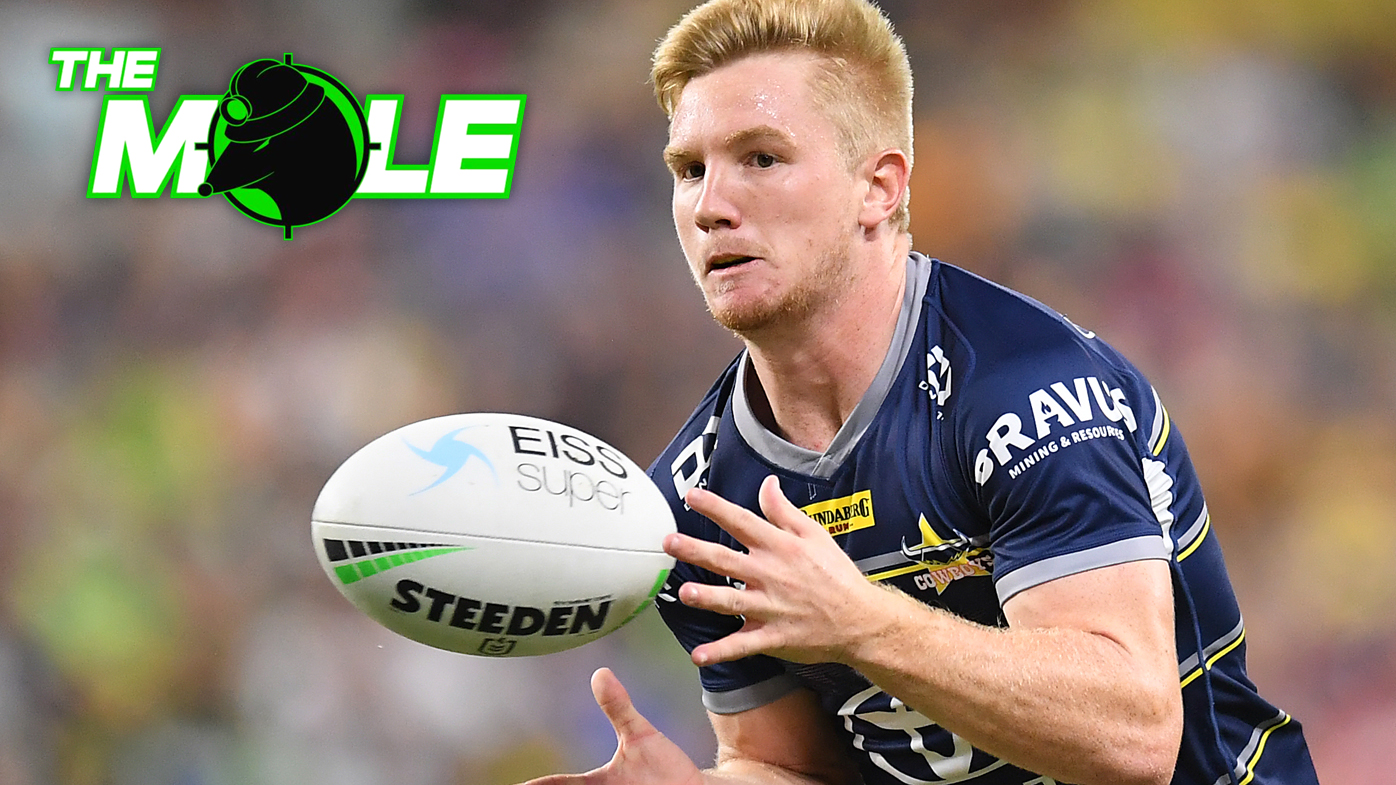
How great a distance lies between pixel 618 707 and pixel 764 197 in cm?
109

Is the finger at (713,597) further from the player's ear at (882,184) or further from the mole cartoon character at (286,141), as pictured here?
the mole cartoon character at (286,141)

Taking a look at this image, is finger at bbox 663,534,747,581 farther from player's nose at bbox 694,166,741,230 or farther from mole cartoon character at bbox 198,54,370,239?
mole cartoon character at bbox 198,54,370,239

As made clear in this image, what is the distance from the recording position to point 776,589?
205 cm

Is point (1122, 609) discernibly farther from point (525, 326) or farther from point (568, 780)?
point (525, 326)

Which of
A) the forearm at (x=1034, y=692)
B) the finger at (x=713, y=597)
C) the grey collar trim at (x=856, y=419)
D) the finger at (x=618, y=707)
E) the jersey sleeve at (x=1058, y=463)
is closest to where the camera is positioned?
the finger at (x=713, y=597)

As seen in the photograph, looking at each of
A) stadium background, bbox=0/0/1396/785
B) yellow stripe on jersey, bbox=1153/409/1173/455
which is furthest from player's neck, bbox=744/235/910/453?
stadium background, bbox=0/0/1396/785

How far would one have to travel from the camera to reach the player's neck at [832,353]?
2.95 meters

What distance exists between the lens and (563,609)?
2.46 meters

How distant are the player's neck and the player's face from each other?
0.06 m

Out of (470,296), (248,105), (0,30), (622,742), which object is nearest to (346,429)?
(470,296)

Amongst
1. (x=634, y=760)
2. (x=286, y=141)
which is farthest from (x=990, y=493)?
(x=286, y=141)

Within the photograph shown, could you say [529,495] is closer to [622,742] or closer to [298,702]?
[622,742]

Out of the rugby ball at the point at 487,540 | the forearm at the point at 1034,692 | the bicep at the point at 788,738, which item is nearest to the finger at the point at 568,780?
the rugby ball at the point at 487,540

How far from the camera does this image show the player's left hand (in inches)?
80.0
